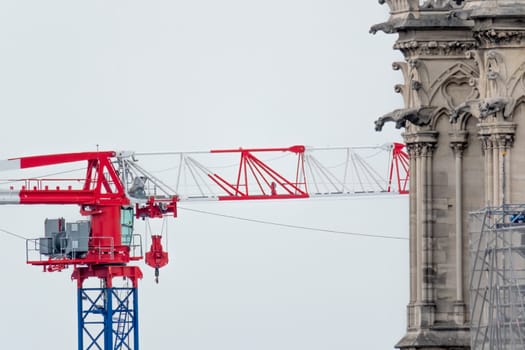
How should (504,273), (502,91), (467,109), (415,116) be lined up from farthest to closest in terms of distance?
1. (415,116)
2. (467,109)
3. (502,91)
4. (504,273)

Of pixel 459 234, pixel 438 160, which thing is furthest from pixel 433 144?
pixel 459 234

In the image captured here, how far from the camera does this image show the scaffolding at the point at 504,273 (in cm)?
10556

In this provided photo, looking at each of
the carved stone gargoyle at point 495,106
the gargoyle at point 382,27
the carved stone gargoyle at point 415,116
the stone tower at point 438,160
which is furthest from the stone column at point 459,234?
the carved stone gargoyle at point 495,106

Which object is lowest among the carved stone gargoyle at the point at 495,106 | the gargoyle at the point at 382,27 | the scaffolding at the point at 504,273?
the scaffolding at the point at 504,273

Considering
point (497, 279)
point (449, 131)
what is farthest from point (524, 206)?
point (449, 131)

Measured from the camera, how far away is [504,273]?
106 metres

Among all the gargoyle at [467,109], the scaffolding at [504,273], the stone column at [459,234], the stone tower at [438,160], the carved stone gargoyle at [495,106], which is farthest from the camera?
the stone tower at [438,160]

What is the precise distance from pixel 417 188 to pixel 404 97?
3.31m

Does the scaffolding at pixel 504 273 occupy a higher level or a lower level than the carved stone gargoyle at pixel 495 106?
lower

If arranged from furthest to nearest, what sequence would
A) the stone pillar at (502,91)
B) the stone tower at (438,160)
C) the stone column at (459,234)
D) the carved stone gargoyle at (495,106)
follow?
1. the stone tower at (438,160)
2. the stone column at (459,234)
3. the carved stone gargoyle at (495,106)
4. the stone pillar at (502,91)

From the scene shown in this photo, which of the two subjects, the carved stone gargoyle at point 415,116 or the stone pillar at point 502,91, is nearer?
the stone pillar at point 502,91

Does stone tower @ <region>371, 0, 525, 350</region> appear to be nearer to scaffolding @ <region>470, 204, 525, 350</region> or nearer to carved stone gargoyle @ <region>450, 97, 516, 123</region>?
carved stone gargoyle @ <region>450, 97, 516, 123</region>

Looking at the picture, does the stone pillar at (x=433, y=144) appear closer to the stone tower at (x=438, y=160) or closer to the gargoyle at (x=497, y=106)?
the stone tower at (x=438, y=160)

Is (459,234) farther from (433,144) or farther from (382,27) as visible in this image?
(382,27)
